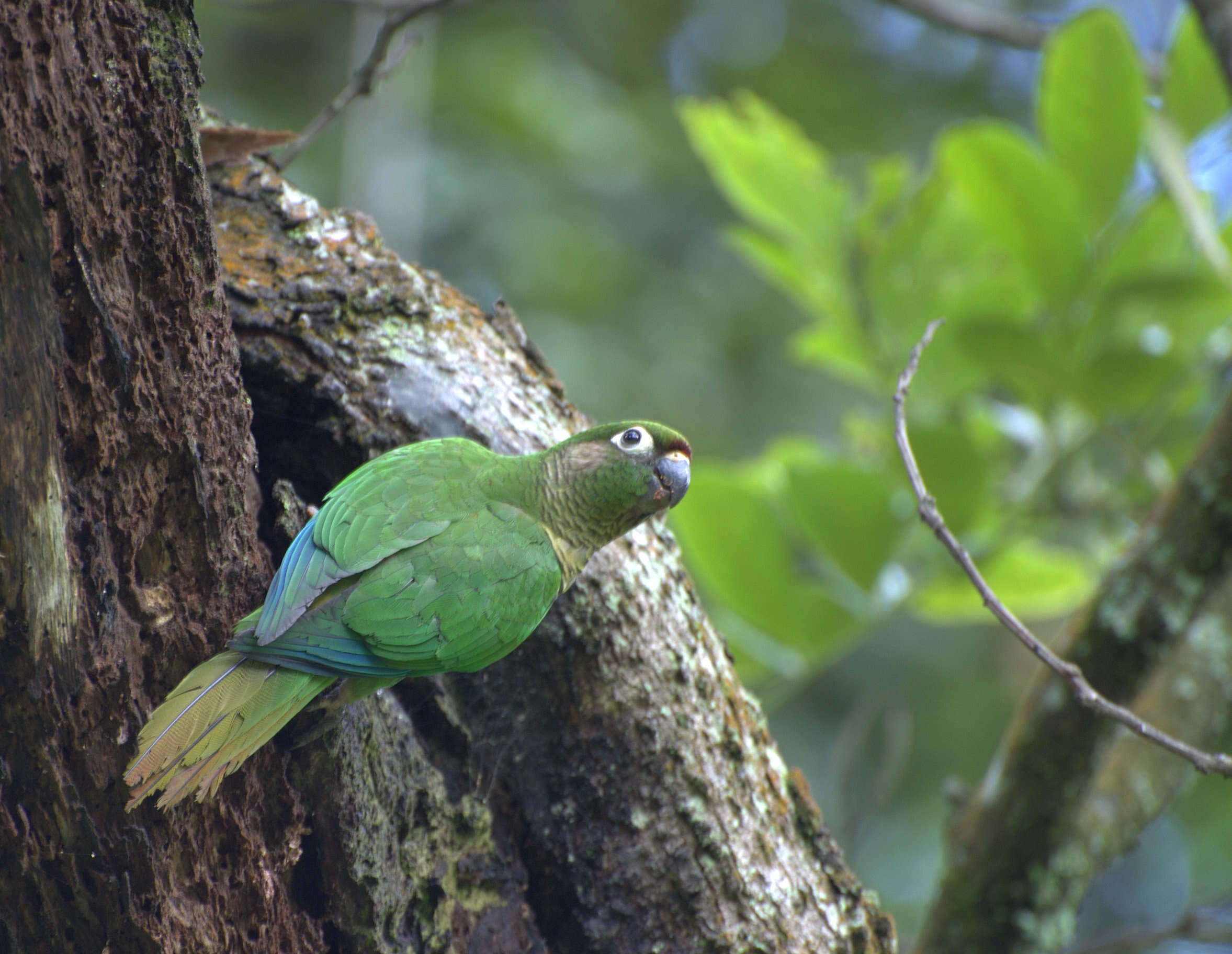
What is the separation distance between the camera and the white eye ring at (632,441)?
6.63ft

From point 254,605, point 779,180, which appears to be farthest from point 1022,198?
point 254,605

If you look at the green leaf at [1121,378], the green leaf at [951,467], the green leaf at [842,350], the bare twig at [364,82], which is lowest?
the green leaf at [951,467]

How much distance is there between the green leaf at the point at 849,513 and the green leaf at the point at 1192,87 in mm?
1460

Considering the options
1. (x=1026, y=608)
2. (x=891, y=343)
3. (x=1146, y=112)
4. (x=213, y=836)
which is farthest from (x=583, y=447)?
(x=1026, y=608)

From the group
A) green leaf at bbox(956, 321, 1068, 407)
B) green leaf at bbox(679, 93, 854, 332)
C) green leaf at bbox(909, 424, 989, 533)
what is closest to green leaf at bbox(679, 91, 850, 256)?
green leaf at bbox(679, 93, 854, 332)

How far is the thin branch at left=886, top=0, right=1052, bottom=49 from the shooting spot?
3.51 metres

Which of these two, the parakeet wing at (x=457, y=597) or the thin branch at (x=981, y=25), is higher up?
the thin branch at (x=981, y=25)

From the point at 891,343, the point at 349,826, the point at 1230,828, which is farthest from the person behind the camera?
the point at 1230,828

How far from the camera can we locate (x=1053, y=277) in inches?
115

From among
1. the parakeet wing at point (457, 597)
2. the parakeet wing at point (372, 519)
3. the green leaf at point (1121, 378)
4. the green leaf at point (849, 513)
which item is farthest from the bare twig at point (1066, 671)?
the green leaf at point (1121, 378)

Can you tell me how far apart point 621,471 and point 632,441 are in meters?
0.08

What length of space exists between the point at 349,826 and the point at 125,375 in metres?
0.82

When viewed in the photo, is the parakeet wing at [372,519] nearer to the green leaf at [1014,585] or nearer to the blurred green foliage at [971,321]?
the blurred green foliage at [971,321]

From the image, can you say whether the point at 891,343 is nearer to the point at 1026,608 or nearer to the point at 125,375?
the point at 1026,608
